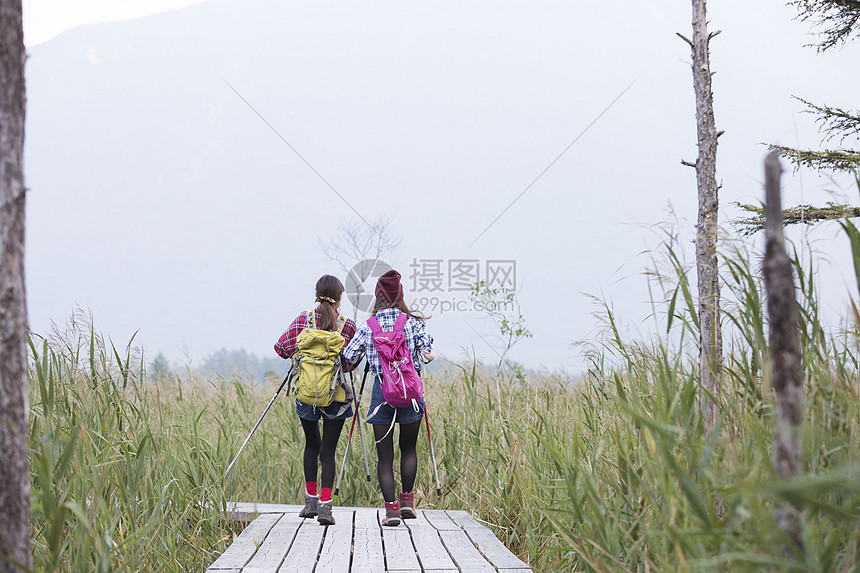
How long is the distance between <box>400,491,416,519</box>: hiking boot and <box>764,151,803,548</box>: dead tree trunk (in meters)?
3.56

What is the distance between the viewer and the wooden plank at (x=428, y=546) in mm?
3855

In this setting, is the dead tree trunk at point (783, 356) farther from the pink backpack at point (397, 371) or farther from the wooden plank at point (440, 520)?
the pink backpack at point (397, 371)

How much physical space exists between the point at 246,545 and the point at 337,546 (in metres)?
0.60

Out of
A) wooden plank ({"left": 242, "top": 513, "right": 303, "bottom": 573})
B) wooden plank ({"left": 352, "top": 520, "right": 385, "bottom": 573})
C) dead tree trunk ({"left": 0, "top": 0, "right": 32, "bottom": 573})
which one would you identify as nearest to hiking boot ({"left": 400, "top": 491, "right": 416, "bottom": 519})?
wooden plank ({"left": 352, "top": 520, "right": 385, "bottom": 573})

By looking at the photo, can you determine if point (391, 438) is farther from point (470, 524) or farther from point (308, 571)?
point (308, 571)

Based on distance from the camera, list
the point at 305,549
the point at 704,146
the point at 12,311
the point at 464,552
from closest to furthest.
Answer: the point at 12,311 < the point at 464,552 < the point at 305,549 < the point at 704,146

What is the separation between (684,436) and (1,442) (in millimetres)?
2739

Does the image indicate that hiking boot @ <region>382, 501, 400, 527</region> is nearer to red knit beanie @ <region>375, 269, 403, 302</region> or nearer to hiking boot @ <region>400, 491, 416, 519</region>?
hiking boot @ <region>400, 491, 416, 519</region>

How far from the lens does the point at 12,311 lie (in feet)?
7.68

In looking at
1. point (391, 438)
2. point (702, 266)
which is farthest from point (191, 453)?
point (702, 266)

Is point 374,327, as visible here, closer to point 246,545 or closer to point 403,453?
point 403,453

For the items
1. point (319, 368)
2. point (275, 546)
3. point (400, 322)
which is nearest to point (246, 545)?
point (275, 546)

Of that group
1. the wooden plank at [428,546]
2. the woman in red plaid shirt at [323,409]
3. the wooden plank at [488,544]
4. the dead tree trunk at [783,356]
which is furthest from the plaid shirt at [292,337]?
the dead tree trunk at [783,356]

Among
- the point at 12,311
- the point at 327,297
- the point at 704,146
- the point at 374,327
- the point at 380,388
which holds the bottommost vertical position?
the point at 380,388
